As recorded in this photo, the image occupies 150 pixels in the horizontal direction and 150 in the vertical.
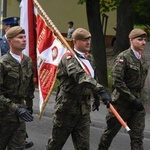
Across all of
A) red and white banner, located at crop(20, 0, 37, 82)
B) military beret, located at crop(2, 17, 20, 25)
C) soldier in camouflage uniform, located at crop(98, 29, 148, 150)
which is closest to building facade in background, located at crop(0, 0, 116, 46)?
military beret, located at crop(2, 17, 20, 25)

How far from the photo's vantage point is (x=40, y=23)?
20.9 feet

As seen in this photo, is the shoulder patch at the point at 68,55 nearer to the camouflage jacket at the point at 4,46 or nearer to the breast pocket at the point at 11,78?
the breast pocket at the point at 11,78

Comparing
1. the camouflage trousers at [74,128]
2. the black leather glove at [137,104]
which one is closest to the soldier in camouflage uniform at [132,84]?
the black leather glove at [137,104]

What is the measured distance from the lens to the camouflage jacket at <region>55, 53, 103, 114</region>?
5461 mm

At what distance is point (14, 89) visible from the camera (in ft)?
18.0

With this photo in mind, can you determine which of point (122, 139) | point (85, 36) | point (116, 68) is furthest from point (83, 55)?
point (122, 139)

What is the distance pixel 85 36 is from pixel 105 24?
22.4 metres

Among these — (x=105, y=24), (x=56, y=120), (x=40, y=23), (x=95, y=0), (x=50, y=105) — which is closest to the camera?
(x=56, y=120)

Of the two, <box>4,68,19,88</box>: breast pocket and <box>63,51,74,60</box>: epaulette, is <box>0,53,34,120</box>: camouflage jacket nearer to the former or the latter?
<box>4,68,19,88</box>: breast pocket

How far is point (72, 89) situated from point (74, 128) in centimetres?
50

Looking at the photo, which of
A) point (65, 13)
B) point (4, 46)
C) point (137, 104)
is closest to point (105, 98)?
point (137, 104)

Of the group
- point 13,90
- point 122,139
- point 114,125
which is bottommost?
point 122,139

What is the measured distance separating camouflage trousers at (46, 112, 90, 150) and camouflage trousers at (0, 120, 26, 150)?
0.47 m

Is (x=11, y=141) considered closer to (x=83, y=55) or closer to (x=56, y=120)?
(x=56, y=120)
